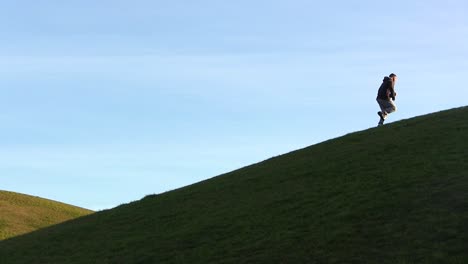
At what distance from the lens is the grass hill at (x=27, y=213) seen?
149ft

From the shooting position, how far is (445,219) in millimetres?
16328

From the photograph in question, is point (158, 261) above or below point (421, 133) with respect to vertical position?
below

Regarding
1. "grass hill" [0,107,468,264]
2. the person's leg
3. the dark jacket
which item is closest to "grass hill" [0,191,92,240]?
"grass hill" [0,107,468,264]

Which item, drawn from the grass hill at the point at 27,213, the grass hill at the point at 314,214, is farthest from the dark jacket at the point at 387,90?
the grass hill at the point at 27,213

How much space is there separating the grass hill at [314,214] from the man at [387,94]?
87 cm

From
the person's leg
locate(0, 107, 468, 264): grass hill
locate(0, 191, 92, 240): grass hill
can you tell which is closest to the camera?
locate(0, 107, 468, 264): grass hill

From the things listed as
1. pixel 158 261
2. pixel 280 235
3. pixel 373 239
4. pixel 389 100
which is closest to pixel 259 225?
pixel 280 235

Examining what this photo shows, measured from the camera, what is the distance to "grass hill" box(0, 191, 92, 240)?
45.4 metres

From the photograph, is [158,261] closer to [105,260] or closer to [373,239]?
[105,260]

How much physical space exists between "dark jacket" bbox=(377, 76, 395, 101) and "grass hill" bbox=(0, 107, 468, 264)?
133cm

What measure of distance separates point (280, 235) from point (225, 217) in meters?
4.42

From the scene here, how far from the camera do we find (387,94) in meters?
31.3

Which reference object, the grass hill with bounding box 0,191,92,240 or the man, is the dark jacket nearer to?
the man

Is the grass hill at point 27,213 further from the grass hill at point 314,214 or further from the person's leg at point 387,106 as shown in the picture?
the person's leg at point 387,106
